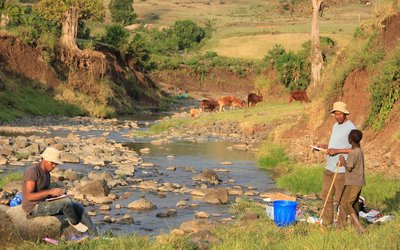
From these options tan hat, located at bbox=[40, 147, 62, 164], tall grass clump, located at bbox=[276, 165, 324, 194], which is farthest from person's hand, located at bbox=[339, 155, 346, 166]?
tall grass clump, located at bbox=[276, 165, 324, 194]

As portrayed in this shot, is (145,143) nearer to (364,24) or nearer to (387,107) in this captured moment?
(364,24)

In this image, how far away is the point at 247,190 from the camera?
63.9 ft

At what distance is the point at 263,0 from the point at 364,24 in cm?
14719

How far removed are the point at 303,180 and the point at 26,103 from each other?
85.4ft

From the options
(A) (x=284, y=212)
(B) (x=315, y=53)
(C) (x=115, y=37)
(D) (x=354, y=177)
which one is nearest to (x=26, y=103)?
(B) (x=315, y=53)

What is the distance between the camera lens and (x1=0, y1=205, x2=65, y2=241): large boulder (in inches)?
453

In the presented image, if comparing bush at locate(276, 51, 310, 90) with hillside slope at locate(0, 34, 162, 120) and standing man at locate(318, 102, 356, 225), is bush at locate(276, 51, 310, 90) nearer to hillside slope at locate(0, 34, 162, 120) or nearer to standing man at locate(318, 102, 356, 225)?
hillside slope at locate(0, 34, 162, 120)

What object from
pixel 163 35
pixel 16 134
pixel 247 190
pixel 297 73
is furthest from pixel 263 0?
pixel 247 190

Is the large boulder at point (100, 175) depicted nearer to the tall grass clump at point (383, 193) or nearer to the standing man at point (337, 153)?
the tall grass clump at point (383, 193)

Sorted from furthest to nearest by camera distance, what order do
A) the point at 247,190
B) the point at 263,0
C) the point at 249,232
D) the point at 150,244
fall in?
1. the point at 263,0
2. the point at 247,190
3. the point at 249,232
4. the point at 150,244

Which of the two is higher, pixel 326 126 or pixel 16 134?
pixel 326 126

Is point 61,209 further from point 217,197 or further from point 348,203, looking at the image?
point 217,197

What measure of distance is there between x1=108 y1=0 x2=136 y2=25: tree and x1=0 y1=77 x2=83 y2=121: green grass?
77.8 metres

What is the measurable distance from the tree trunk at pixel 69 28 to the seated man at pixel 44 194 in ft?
133
